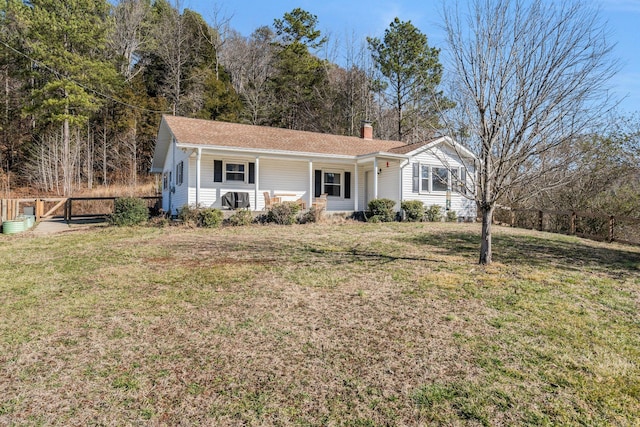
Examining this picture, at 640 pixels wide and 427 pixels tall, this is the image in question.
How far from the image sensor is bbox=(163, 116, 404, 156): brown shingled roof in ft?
48.5

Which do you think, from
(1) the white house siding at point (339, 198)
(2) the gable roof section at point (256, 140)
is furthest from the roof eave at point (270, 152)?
(1) the white house siding at point (339, 198)

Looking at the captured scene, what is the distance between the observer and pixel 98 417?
7.94 feet

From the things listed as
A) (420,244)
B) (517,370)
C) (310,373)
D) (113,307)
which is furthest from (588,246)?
(113,307)

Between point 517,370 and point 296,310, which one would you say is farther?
point 296,310

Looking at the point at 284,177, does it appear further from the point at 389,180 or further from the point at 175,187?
the point at 175,187

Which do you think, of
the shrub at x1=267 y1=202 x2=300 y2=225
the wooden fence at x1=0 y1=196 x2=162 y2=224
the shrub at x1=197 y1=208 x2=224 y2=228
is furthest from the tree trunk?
the wooden fence at x1=0 y1=196 x2=162 y2=224

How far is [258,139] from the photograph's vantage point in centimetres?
1652

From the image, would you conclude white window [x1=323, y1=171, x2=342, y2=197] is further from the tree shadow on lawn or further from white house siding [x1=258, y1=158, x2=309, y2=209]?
the tree shadow on lawn

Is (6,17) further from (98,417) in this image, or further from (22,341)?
(98,417)

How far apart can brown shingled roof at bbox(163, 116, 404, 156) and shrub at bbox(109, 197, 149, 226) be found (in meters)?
2.80

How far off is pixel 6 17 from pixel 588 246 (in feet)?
109

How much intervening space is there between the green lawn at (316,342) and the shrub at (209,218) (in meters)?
5.48

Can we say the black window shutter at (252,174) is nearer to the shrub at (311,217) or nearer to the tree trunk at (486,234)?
the shrub at (311,217)

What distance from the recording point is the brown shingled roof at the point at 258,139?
1479 cm
